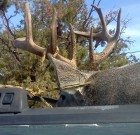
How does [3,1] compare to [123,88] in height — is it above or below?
above

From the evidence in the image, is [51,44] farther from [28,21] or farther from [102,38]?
[102,38]

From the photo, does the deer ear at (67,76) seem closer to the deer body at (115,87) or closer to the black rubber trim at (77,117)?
the deer body at (115,87)

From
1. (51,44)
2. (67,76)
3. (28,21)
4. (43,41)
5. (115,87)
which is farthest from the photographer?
(43,41)

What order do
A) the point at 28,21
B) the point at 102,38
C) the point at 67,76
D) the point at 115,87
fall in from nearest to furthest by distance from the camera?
the point at 115,87 < the point at 67,76 < the point at 28,21 < the point at 102,38

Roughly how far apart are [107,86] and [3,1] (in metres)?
17.9

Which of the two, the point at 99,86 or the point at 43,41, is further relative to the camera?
the point at 43,41

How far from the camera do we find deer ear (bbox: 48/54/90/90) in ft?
19.9

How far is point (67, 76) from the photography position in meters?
6.21

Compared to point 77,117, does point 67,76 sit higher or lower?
higher

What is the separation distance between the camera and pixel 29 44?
30.7ft

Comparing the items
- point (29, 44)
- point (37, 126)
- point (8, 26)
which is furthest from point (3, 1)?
point (37, 126)

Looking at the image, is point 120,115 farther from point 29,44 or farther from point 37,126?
point 29,44

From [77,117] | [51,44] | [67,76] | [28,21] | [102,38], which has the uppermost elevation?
[28,21]

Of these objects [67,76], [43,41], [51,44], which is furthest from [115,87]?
[43,41]
